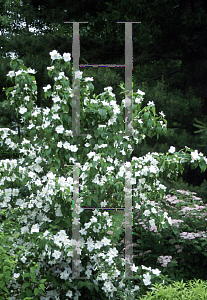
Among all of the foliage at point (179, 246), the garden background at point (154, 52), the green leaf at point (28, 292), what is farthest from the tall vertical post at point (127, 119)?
the garden background at point (154, 52)

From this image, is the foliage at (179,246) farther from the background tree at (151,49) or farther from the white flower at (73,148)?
the background tree at (151,49)

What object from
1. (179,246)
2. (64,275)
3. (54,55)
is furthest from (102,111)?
(179,246)

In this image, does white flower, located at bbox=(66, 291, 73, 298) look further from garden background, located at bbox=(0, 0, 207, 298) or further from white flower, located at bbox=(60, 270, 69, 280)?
garden background, located at bbox=(0, 0, 207, 298)

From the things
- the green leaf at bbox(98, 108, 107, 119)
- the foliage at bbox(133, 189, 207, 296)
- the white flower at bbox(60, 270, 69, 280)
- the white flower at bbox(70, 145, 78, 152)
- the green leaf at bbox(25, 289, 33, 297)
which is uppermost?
the green leaf at bbox(98, 108, 107, 119)

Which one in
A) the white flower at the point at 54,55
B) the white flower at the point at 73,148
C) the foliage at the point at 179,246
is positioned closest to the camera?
the white flower at the point at 54,55

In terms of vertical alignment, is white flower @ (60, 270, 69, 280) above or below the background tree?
below

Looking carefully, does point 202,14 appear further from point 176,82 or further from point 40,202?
point 40,202

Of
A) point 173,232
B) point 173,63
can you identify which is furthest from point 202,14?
point 173,232

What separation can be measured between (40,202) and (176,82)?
14.0ft

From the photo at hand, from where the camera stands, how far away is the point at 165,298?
1765 mm

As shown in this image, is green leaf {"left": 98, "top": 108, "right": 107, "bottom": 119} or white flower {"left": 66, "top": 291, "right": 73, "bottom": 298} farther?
white flower {"left": 66, "top": 291, "right": 73, "bottom": 298}

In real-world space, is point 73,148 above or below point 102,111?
below

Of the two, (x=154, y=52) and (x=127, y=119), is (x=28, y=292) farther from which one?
(x=154, y=52)

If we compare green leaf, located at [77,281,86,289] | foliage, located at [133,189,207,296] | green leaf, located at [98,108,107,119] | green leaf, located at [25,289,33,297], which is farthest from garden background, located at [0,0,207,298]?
green leaf, located at [25,289,33,297]
